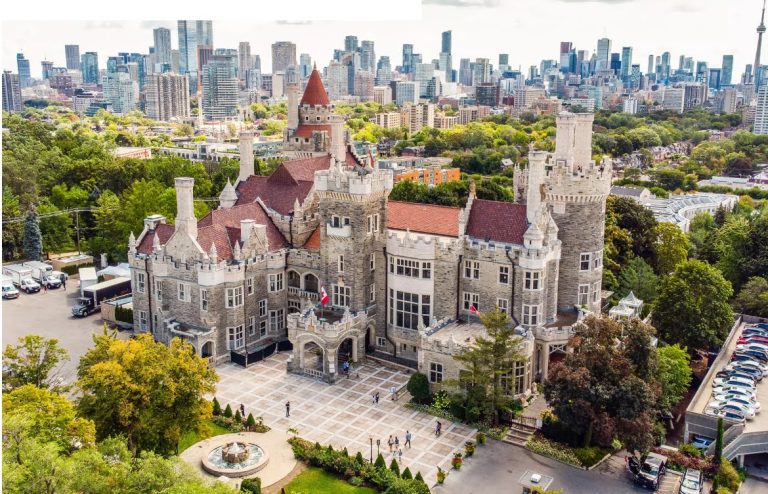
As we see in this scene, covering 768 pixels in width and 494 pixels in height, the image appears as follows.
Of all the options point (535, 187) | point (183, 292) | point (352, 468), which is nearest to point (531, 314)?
point (535, 187)

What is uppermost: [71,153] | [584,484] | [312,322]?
[71,153]

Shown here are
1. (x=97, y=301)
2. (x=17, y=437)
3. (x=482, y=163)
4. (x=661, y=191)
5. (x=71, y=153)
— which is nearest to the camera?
(x=17, y=437)

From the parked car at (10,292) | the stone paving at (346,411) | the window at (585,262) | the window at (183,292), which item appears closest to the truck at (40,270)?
the parked car at (10,292)

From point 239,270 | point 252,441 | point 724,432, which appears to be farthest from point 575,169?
point 252,441

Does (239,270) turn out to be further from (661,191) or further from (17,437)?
(661,191)

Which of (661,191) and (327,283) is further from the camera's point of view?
(661,191)

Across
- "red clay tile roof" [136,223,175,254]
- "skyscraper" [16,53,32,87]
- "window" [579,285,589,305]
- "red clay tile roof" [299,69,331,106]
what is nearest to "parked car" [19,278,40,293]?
"red clay tile roof" [136,223,175,254]
